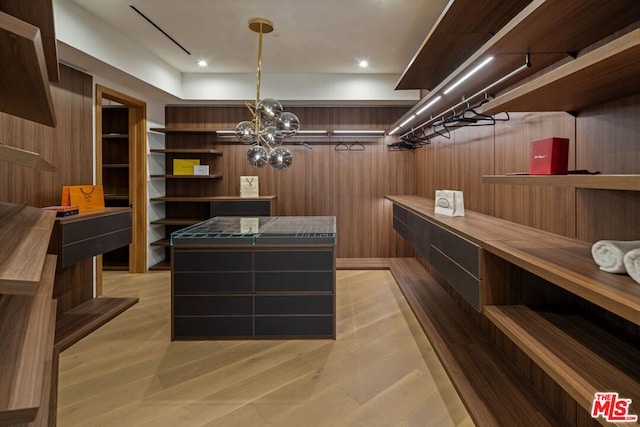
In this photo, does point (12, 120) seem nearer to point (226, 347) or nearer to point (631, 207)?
point (226, 347)

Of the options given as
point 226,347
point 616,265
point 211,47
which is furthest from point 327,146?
point 616,265

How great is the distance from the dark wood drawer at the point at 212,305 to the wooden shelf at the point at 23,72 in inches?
77.8

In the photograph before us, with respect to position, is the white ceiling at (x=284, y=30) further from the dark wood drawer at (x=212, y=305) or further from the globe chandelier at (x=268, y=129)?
the dark wood drawer at (x=212, y=305)

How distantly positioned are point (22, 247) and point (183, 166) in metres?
5.06

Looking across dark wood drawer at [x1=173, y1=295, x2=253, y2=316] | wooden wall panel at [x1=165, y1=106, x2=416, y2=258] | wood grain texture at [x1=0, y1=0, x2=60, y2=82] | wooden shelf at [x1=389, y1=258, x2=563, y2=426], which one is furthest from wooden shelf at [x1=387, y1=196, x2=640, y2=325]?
wooden wall panel at [x1=165, y1=106, x2=416, y2=258]

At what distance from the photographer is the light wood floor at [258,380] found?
1.99 meters

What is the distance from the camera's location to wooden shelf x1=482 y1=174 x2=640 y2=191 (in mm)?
952

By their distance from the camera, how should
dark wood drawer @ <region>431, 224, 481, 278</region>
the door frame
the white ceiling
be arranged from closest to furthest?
dark wood drawer @ <region>431, 224, 481, 278</region> < the white ceiling < the door frame

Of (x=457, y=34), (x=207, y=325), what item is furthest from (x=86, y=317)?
(x=457, y=34)

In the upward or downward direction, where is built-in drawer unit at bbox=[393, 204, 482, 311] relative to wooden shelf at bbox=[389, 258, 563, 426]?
upward

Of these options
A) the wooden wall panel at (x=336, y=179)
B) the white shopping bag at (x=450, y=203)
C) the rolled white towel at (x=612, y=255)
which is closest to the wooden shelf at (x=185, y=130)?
the wooden wall panel at (x=336, y=179)

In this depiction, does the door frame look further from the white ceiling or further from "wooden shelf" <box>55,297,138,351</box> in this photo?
"wooden shelf" <box>55,297,138,351</box>

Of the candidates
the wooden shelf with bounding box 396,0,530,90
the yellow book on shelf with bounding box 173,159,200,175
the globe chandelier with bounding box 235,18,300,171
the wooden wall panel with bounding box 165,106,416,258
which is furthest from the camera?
the wooden wall panel with bounding box 165,106,416,258

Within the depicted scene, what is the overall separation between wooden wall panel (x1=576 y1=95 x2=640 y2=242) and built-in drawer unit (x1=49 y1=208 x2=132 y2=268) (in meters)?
3.68
